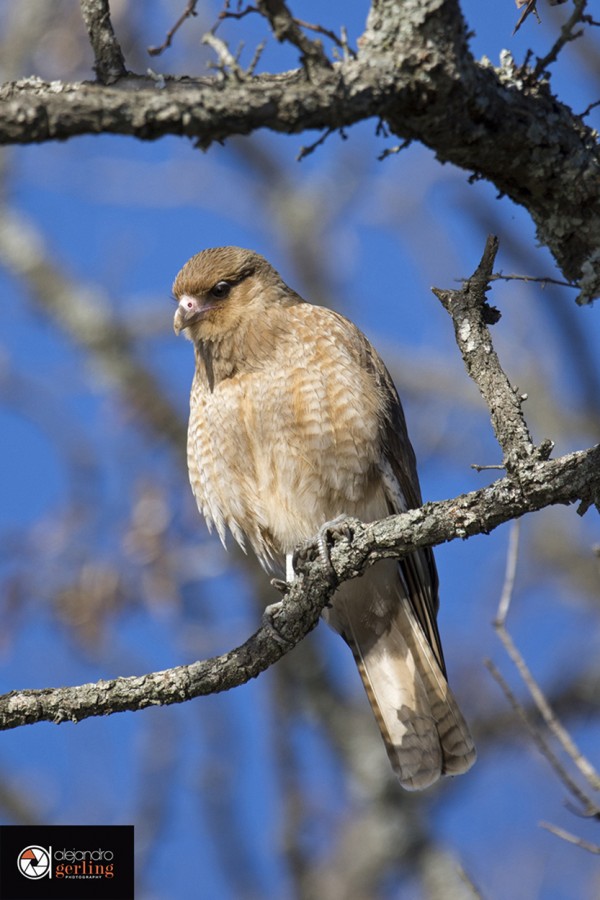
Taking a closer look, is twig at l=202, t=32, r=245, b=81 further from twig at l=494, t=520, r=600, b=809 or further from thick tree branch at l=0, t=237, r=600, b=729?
twig at l=494, t=520, r=600, b=809

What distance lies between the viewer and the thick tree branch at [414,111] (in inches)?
81.7

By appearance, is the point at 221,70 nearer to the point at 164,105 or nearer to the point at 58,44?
the point at 164,105

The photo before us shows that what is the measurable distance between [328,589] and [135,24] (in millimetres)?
7388

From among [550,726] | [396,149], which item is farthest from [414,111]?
[550,726]

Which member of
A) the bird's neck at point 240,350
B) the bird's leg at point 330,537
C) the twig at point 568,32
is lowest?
the bird's leg at point 330,537

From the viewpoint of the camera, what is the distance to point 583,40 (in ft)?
25.4

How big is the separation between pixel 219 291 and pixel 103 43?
2.23m

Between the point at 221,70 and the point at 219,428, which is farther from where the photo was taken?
the point at 219,428

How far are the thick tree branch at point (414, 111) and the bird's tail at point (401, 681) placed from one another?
6.51 ft

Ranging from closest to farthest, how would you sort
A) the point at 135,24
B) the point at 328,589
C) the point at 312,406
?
the point at 328,589
the point at 312,406
the point at 135,24

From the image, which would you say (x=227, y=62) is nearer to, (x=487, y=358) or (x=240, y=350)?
(x=487, y=358)

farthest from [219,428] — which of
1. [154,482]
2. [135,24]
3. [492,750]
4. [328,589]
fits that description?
[135,24]

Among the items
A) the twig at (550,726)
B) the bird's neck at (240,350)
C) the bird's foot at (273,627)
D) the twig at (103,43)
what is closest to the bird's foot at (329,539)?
the bird's foot at (273,627)

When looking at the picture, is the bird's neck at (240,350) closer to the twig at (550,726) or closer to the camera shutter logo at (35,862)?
the twig at (550,726)
